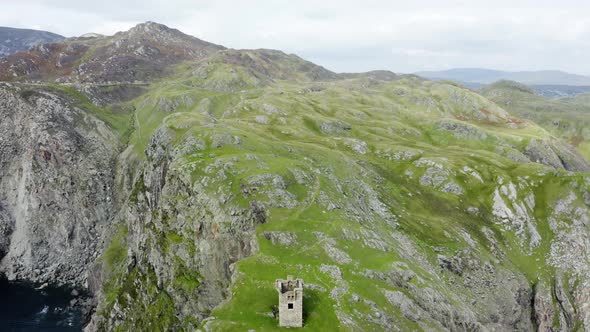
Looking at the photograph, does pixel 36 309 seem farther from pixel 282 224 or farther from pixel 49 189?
pixel 282 224

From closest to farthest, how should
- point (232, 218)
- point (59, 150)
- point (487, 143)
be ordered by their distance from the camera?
point (232, 218) < point (59, 150) < point (487, 143)

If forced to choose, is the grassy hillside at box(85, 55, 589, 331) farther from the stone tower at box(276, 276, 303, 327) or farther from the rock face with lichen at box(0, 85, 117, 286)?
the rock face with lichen at box(0, 85, 117, 286)

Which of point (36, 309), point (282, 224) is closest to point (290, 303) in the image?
point (282, 224)

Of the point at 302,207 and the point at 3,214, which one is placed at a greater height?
the point at 302,207

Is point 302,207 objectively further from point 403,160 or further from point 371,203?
Result: point 403,160

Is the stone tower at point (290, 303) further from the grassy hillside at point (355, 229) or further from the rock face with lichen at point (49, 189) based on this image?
the rock face with lichen at point (49, 189)

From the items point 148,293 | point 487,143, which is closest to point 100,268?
point 148,293

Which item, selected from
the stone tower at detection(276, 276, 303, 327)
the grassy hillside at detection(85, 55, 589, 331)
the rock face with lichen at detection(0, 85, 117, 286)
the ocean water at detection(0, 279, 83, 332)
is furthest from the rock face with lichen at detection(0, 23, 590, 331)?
the ocean water at detection(0, 279, 83, 332)
